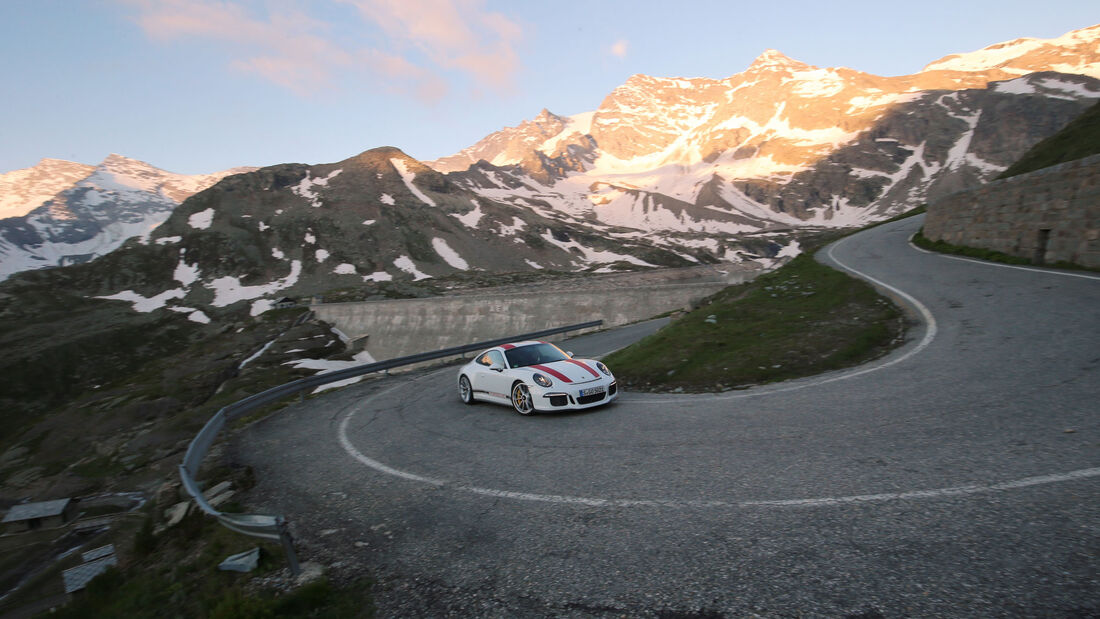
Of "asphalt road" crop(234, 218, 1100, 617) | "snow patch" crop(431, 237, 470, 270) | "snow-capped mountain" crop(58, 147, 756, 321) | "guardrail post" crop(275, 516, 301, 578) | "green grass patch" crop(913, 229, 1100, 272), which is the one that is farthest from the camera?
"snow patch" crop(431, 237, 470, 270)

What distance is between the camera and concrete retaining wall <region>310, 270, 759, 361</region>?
3909cm

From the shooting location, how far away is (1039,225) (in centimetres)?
1748

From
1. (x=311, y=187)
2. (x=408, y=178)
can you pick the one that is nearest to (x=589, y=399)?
(x=311, y=187)

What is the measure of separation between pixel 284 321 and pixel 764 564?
78.8 metres

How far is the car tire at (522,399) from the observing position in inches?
477

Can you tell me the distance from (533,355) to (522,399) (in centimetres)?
150

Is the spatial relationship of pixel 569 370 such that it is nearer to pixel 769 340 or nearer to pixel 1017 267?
pixel 769 340

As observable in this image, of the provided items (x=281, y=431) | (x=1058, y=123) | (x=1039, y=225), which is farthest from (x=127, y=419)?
(x=1058, y=123)

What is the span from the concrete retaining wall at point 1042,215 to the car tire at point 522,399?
16.6 meters

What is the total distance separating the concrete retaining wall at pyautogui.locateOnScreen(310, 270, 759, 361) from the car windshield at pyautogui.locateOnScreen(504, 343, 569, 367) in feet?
75.1

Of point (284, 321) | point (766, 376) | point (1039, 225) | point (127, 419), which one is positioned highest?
point (1039, 225)

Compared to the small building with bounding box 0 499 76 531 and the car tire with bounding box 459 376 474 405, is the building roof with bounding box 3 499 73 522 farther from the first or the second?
the car tire with bounding box 459 376 474 405

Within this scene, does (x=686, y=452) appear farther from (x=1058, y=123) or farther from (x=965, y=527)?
(x=1058, y=123)

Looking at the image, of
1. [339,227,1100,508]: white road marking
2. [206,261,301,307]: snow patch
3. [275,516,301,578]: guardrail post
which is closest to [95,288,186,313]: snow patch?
[206,261,301,307]: snow patch
